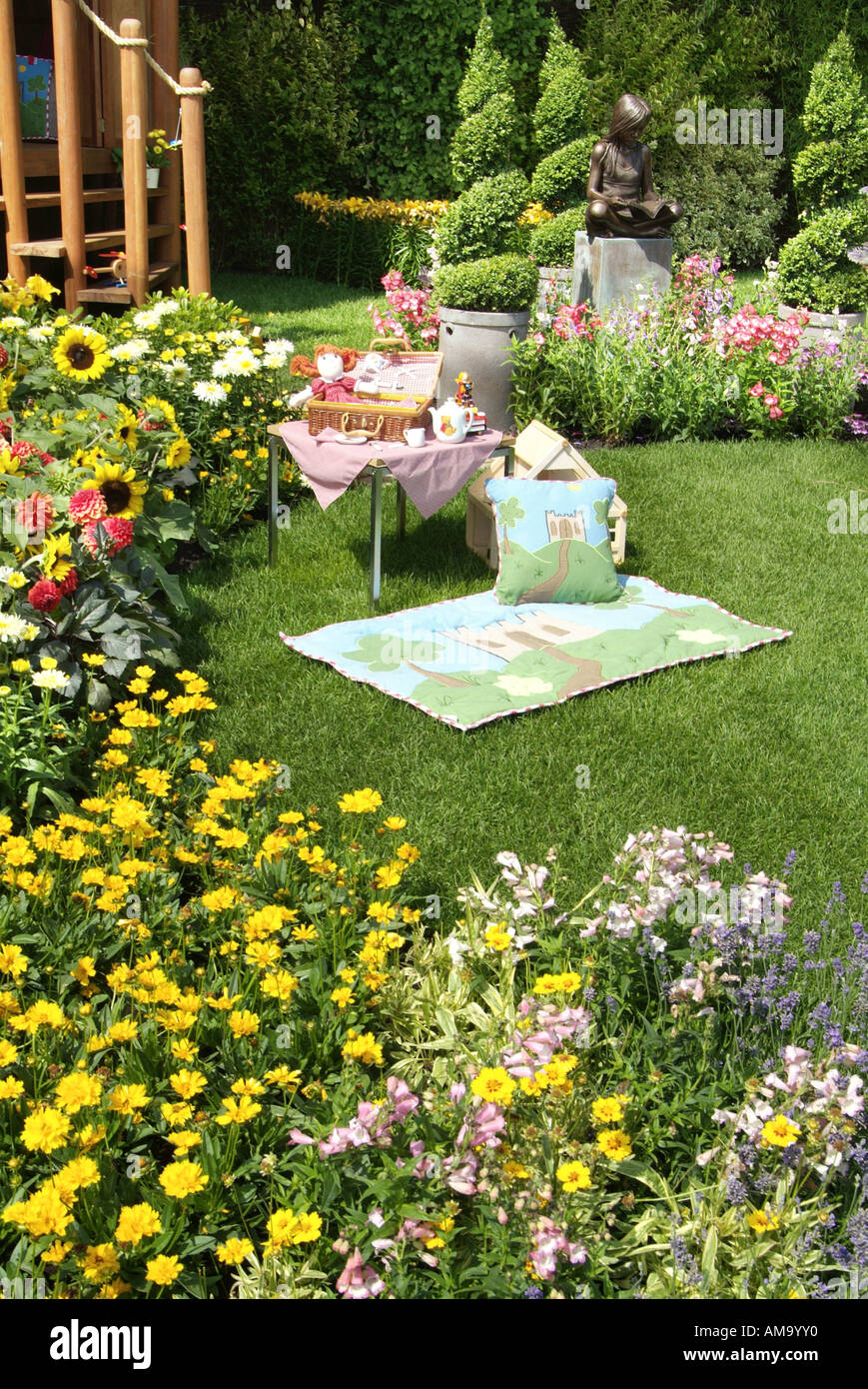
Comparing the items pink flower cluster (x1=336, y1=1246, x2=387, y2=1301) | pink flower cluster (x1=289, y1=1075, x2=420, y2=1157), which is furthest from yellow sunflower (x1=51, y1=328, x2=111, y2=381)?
pink flower cluster (x1=336, y1=1246, x2=387, y2=1301)

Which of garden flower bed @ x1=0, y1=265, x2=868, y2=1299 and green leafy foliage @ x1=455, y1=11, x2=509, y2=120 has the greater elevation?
green leafy foliage @ x1=455, y1=11, x2=509, y2=120

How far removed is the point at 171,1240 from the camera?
2051 mm

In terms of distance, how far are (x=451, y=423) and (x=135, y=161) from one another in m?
3.35

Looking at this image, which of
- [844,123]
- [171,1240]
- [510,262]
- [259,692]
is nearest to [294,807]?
[259,692]

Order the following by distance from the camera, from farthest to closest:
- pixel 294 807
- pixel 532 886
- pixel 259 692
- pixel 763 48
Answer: pixel 763 48 < pixel 259 692 < pixel 294 807 < pixel 532 886

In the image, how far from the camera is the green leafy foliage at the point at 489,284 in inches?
300

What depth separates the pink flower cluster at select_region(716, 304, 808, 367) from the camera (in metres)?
7.85

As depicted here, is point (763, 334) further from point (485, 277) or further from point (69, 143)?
point (69, 143)

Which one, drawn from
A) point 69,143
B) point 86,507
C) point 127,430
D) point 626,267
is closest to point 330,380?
point 127,430

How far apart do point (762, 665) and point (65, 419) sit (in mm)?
2821

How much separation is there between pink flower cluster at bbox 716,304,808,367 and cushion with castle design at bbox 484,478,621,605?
3.03 metres

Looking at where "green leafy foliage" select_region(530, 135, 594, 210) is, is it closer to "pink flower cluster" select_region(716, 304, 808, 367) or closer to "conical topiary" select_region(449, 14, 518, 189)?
"conical topiary" select_region(449, 14, 518, 189)

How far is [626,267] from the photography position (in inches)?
352
